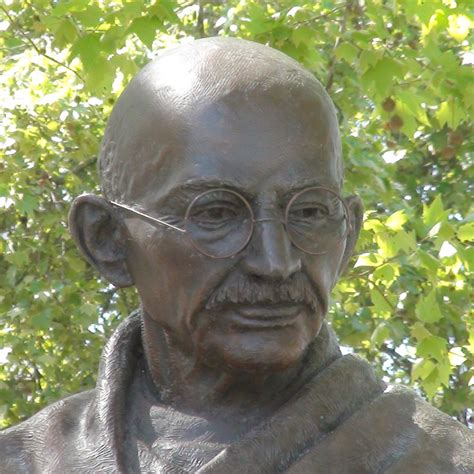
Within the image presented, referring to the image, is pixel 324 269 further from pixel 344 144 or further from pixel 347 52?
pixel 344 144

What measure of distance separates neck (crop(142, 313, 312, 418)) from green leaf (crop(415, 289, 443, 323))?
3.50m

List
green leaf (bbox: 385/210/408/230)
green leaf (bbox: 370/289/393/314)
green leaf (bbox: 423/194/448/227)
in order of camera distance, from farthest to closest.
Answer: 1. green leaf (bbox: 370/289/393/314)
2. green leaf (bbox: 385/210/408/230)
3. green leaf (bbox: 423/194/448/227)

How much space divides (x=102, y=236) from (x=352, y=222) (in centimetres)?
57

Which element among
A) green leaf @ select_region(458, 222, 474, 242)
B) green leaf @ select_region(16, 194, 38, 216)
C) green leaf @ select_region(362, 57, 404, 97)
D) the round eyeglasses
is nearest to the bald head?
the round eyeglasses

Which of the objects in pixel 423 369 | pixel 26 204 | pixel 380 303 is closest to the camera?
pixel 423 369

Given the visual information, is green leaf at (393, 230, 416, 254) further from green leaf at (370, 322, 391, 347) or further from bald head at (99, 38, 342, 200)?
bald head at (99, 38, 342, 200)

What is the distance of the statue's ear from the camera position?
369 centimetres

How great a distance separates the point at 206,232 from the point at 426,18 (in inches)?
129

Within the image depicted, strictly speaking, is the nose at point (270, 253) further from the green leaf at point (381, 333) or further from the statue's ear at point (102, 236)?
the green leaf at point (381, 333)

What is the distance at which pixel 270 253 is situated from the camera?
3.37m

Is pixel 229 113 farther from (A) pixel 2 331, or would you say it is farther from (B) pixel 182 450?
(A) pixel 2 331

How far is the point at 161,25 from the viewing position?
6.64 meters

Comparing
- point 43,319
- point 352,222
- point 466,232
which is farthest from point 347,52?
point 352,222

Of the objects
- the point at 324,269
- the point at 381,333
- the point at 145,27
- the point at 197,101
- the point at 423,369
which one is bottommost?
the point at 423,369
